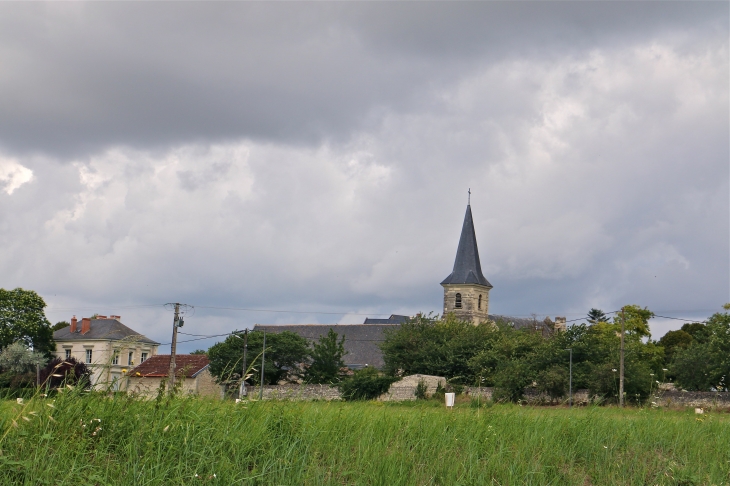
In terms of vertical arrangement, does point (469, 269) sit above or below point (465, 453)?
above

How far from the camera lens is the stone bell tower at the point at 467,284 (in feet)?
293

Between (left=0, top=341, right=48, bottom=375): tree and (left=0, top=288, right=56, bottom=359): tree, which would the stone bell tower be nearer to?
(left=0, top=288, right=56, bottom=359): tree

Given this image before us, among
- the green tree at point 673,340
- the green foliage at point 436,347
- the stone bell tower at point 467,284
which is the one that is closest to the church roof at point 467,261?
the stone bell tower at point 467,284

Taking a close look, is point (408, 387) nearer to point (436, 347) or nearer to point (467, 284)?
point (436, 347)

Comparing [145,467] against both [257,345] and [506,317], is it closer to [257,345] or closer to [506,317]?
[257,345]

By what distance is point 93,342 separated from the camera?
67125 mm

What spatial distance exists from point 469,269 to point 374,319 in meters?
28.4

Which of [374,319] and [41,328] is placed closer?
[41,328]

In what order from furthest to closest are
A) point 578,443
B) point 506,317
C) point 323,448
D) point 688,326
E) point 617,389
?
point 506,317
point 688,326
point 617,389
point 578,443
point 323,448

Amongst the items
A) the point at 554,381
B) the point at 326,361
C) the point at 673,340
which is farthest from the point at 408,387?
the point at 673,340

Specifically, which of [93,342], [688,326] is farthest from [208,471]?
[688,326]

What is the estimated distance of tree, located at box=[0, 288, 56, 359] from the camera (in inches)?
2272

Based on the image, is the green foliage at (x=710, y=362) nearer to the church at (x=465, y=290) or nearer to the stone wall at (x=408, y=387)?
the stone wall at (x=408, y=387)

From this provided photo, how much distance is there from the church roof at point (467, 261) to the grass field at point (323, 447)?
79.5m
